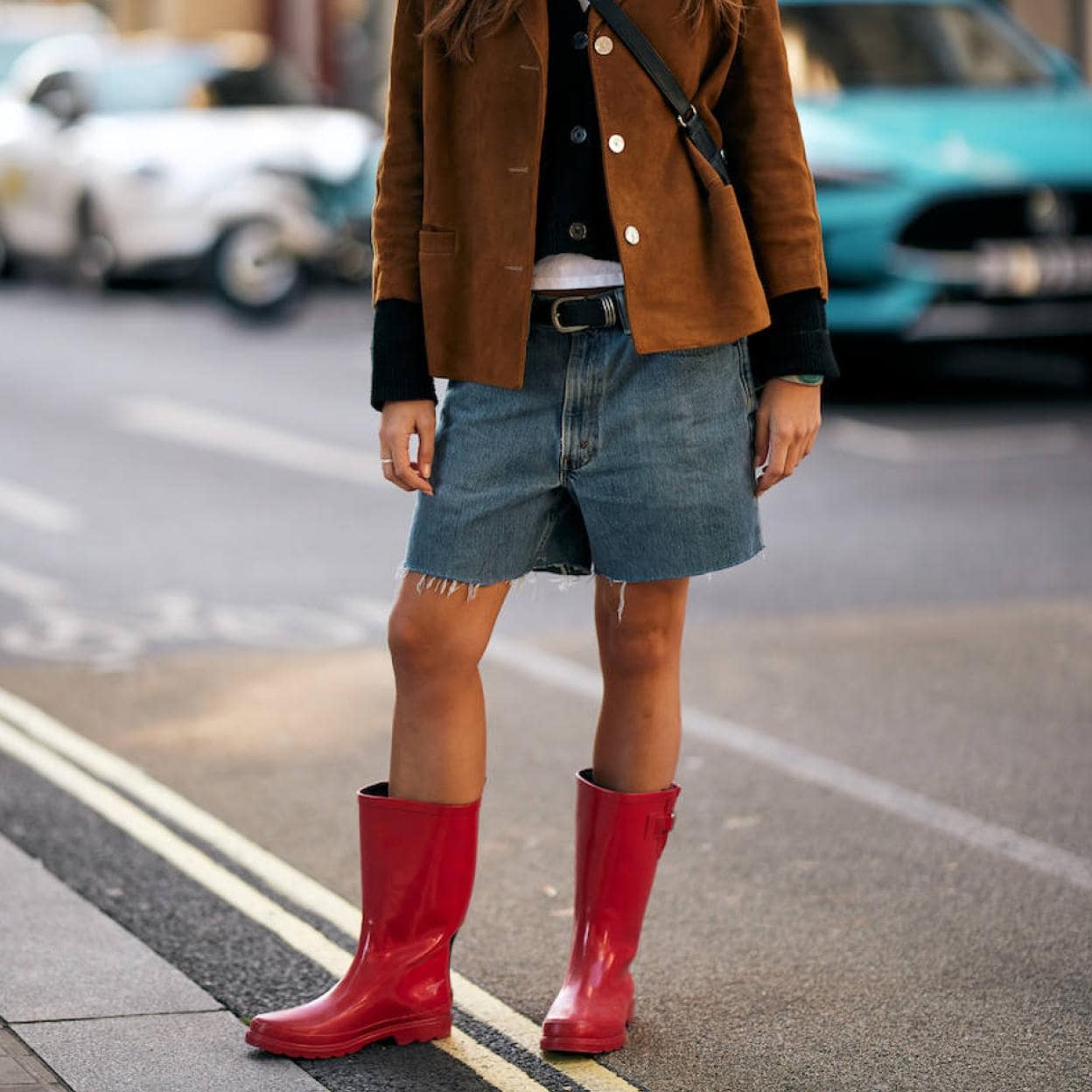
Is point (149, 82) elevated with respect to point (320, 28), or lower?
lower

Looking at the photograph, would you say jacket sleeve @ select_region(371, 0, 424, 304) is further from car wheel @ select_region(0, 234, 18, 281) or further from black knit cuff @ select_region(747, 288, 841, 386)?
car wheel @ select_region(0, 234, 18, 281)

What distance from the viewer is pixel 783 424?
368 centimetres

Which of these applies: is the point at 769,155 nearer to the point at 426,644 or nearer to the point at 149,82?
the point at 426,644

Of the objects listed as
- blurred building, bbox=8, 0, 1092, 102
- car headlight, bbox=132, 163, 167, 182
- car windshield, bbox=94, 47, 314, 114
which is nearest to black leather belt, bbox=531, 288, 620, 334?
car headlight, bbox=132, 163, 167, 182

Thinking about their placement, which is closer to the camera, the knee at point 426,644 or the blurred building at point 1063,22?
the knee at point 426,644

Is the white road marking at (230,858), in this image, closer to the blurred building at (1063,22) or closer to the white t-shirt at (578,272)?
the white t-shirt at (578,272)

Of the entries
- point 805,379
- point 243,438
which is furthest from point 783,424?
point 243,438

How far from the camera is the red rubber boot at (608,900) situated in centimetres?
378

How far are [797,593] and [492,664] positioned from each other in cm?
132

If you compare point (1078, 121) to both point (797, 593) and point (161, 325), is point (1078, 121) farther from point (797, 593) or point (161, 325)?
point (161, 325)

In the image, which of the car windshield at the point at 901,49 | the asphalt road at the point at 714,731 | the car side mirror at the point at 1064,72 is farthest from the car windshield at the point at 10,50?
the car side mirror at the point at 1064,72

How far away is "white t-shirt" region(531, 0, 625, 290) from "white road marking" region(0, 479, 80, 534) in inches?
208

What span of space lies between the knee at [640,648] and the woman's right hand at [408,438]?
380mm

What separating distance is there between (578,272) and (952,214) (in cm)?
786
